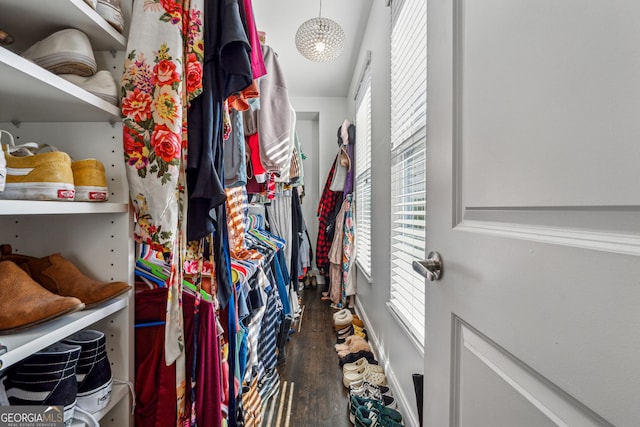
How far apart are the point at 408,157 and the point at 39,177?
1324mm

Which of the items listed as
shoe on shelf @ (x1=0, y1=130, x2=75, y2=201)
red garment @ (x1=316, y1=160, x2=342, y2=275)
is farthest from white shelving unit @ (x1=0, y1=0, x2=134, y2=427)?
red garment @ (x1=316, y1=160, x2=342, y2=275)

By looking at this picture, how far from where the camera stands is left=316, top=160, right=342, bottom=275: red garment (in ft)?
11.3

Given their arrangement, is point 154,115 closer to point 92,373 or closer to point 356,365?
point 92,373

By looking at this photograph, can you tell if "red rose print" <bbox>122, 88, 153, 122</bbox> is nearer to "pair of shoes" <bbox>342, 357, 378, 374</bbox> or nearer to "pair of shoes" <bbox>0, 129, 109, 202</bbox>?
"pair of shoes" <bbox>0, 129, 109, 202</bbox>

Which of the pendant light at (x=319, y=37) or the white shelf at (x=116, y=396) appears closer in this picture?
the white shelf at (x=116, y=396)

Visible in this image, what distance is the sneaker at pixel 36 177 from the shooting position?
2.01 feet

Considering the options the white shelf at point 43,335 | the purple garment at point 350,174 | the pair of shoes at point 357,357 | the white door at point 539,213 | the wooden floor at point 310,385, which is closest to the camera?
the white door at point 539,213

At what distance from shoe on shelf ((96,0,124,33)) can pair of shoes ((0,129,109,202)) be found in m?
0.37

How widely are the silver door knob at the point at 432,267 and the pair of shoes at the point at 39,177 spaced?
800 millimetres

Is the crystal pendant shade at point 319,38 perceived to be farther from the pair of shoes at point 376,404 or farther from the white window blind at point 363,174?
the pair of shoes at point 376,404

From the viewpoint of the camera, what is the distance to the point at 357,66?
298 cm

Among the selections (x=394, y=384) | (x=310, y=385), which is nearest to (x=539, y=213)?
(x=394, y=384)

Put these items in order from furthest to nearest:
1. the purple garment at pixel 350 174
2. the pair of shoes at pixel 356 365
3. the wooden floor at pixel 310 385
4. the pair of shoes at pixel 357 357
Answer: the purple garment at pixel 350 174 < the pair of shoes at pixel 357 357 < the pair of shoes at pixel 356 365 < the wooden floor at pixel 310 385

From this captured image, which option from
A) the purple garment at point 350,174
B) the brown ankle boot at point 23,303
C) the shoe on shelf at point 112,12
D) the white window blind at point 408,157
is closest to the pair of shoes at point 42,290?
the brown ankle boot at point 23,303
